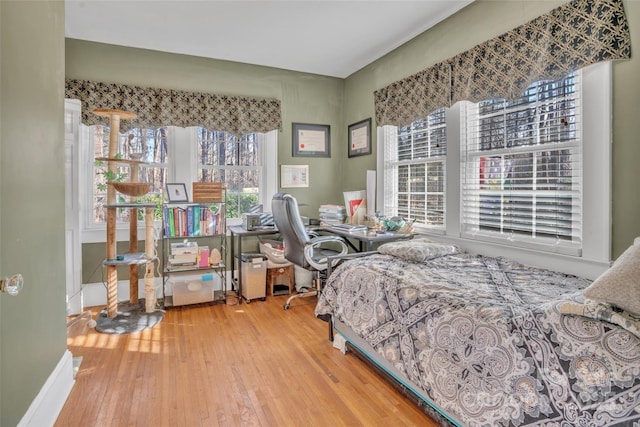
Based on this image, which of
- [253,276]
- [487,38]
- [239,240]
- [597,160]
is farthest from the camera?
[253,276]

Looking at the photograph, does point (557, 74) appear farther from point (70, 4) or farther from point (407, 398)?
point (70, 4)

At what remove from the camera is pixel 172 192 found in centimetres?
354

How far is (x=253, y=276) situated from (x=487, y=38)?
115 inches

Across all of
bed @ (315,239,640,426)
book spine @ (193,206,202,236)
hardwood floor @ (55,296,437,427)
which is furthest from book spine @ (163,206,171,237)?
bed @ (315,239,640,426)

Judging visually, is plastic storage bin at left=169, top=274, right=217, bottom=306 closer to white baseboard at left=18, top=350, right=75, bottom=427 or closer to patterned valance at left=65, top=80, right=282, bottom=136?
white baseboard at left=18, top=350, right=75, bottom=427

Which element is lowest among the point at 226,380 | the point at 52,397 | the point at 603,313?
the point at 226,380

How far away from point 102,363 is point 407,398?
76.9 inches

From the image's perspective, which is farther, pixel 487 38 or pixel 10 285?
pixel 487 38

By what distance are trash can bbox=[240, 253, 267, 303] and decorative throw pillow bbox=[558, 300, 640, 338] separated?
281 centimetres

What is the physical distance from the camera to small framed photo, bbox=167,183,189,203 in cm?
352

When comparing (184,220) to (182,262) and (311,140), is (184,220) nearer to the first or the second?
(182,262)

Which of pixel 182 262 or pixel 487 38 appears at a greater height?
pixel 487 38

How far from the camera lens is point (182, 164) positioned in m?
3.83

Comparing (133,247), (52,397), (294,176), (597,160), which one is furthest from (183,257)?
(597,160)
